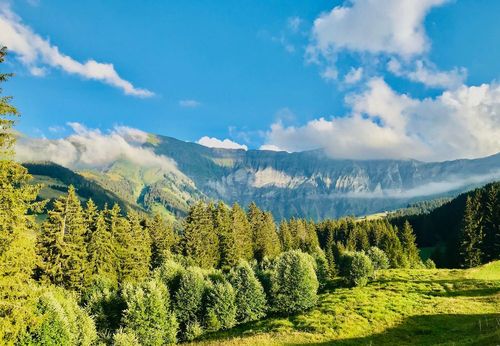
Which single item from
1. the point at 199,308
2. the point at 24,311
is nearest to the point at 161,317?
the point at 199,308

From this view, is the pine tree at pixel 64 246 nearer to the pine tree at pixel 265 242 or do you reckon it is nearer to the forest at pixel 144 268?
the forest at pixel 144 268

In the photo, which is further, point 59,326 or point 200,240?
point 200,240

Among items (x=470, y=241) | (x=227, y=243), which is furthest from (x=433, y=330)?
(x=470, y=241)

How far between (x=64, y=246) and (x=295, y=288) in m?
39.1

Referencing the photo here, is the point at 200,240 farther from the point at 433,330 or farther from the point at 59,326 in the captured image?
the point at 433,330

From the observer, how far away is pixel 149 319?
46.2 metres

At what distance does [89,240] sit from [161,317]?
108 feet

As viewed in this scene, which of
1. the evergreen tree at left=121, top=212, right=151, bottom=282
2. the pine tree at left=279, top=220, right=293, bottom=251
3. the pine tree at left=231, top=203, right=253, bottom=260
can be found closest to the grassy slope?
the evergreen tree at left=121, top=212, right=151, bottom=282

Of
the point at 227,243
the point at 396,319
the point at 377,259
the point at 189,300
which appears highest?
the point at 227,243

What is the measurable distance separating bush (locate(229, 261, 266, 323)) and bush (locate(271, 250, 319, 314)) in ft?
10.1

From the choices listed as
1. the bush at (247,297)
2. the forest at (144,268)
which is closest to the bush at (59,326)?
the forest at (144,268)

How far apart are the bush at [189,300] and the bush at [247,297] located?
5707mm

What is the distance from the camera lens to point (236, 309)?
5766 cm

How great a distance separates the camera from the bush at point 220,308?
54.5 metres
